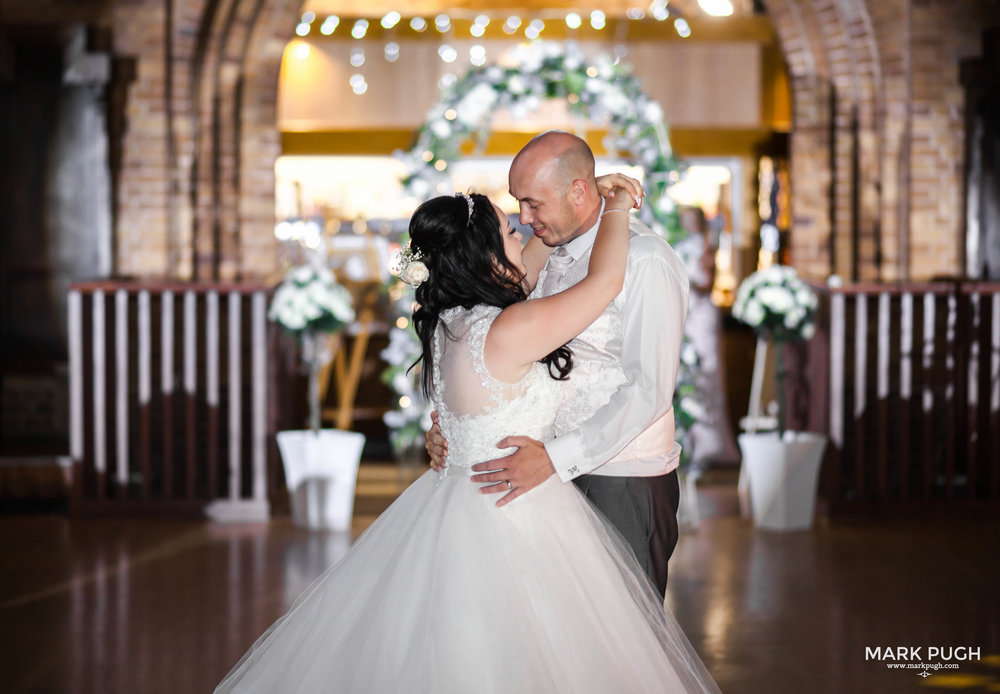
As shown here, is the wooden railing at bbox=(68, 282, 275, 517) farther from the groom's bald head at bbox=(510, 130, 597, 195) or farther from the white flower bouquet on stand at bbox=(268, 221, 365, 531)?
the groom's bald head at bbox=(510, 130, 597, 195)

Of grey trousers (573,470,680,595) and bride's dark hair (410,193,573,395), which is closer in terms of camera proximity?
bride's dark hair (410,193,573,395)

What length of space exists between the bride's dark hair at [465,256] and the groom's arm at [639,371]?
0.49ft

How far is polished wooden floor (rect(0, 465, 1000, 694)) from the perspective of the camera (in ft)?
11.8

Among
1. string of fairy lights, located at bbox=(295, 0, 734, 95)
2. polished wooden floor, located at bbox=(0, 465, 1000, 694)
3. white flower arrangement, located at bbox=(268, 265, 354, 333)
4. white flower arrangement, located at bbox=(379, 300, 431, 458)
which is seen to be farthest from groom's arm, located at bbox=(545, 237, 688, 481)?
string of fairy lights, located at bbox=(295, 0, 734, 95)

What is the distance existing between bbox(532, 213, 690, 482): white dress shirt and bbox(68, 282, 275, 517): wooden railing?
155 inches

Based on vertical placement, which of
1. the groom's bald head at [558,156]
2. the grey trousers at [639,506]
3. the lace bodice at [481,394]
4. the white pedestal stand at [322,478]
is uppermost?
the groom's bald head at [558,156]

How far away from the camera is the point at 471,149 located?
944 cm

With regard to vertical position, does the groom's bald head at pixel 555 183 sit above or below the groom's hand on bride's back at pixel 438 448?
above

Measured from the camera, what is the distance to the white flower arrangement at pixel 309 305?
19.4ft

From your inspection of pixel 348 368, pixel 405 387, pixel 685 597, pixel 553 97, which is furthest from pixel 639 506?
pixel 348 368

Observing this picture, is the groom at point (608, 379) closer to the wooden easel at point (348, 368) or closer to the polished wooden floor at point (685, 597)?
the polished wooden floor at point (685, 597)

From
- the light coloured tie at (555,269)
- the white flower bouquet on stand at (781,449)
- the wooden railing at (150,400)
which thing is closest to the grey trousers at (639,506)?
the light coloured tie at (555,269)

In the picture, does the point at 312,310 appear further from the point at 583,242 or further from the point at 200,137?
the point at 583,242

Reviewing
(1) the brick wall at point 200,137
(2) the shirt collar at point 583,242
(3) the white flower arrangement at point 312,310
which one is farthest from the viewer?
(1) the brick wall at point 200,137
